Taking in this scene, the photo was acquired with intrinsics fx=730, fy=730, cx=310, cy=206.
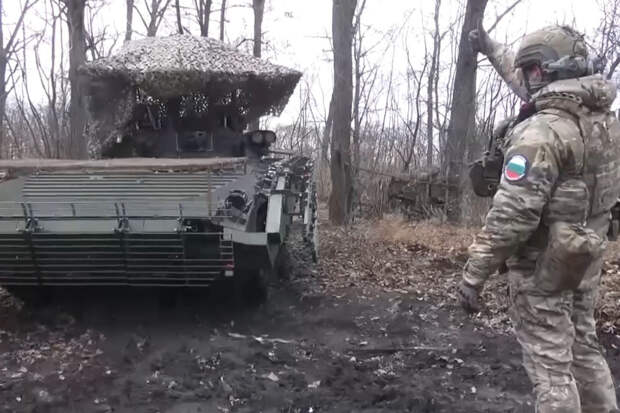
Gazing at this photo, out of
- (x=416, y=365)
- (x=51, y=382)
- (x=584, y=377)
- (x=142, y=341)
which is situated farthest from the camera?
(x=142, y=341)

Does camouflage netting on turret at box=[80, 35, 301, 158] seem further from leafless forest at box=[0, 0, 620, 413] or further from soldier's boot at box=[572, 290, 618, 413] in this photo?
soldier's boot at box=[572, 290, 618, 413]

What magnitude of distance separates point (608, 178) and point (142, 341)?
11.0ft

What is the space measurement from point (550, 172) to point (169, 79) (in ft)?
17.3

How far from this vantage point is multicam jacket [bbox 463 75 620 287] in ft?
9.10

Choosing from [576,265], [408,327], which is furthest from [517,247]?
[408,327]

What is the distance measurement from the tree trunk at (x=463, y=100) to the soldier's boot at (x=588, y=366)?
349 inches

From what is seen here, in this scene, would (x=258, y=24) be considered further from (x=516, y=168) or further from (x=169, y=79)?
(x=516, y=168)

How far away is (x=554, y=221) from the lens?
112 inches

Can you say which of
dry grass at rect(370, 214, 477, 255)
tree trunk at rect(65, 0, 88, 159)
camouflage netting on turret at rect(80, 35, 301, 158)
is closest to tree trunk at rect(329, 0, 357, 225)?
dry grass at rect(370, 214, 477, 255)

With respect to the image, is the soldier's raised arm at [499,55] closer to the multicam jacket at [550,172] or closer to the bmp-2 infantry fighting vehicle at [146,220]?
the multicam jacket at [550,172]

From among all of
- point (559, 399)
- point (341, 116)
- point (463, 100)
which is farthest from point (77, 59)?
point (559, 399)

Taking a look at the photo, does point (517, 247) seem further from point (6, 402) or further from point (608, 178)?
point (6, 402)

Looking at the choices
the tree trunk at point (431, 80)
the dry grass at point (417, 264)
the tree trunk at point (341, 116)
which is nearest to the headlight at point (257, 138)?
the dry grass at point (417, 264)

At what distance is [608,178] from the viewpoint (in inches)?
117
